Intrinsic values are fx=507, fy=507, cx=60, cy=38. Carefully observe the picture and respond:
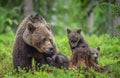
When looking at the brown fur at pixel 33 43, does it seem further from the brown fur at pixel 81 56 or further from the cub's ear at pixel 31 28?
the brown fur at pixel 81 56

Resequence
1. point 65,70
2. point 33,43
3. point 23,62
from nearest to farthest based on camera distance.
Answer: point 65,70 → point 33,43 → point 23,62

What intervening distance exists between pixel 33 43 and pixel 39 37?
0.63 feet

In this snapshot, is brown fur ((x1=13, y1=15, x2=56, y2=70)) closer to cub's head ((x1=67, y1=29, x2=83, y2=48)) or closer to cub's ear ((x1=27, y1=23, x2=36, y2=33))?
cub's ear ((x1=27, y1=23, x2=36, y2=33))

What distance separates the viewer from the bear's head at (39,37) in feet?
34.5

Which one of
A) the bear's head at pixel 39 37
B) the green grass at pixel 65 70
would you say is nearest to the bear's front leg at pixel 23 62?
the green grass at pixel 65 70

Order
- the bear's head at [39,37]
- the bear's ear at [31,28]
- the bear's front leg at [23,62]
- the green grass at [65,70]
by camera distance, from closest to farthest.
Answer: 1. the green grass at [65,70]
2. the bear's head at [39,37]
3. the bear's ear at [31,28]
4. the bear's front leg at [23,62]

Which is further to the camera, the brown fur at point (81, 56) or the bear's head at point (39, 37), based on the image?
the brown fur at point (81, 56)

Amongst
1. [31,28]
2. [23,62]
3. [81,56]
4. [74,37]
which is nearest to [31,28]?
[31,28]

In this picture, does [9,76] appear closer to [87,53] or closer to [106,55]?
[87,53]

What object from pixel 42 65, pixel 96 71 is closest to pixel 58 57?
pixel 42 65

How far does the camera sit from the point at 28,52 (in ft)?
36.2

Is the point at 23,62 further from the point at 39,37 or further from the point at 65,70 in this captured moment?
the point at 65,70

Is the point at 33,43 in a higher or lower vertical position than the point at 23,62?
higher

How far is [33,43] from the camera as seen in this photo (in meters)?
10.7
